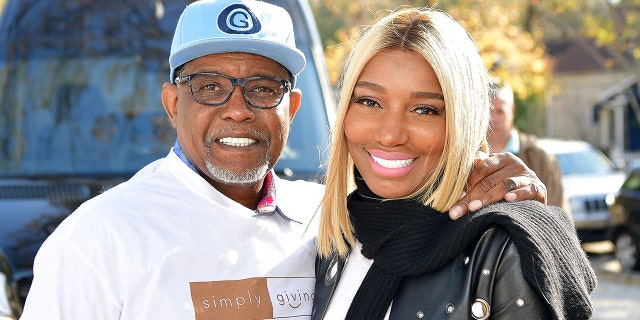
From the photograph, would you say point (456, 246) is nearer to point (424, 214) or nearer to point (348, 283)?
point (424, 214)

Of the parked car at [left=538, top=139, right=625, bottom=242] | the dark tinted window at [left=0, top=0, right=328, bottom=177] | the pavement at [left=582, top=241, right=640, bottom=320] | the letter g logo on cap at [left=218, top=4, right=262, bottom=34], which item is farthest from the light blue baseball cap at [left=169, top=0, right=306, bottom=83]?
the parked car at [left=538, top=139, right=625, bottom=242]

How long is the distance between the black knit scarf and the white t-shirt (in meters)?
0.32

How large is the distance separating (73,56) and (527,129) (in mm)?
27453

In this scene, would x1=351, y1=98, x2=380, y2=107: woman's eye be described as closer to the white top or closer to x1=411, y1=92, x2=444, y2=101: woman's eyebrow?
x1=411, y1=92, x2=444, y2=101: woman's eyebrow

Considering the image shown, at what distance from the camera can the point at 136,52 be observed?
17.6 feet

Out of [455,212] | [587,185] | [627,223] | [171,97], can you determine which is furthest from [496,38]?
[455,212]

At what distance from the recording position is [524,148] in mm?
7207

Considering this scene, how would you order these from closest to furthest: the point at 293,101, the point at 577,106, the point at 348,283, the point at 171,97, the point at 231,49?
the point at 348,283 → the point at 231,49 → the point at 171,97 → the point at 293,101 → the point at 577,106

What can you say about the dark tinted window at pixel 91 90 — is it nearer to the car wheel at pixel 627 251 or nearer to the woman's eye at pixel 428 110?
the woman's eye at pixel 428 110

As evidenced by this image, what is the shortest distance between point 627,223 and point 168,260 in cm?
1013

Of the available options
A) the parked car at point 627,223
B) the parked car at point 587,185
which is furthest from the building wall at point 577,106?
the parked car at point 627,223

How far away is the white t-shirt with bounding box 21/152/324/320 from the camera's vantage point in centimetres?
261

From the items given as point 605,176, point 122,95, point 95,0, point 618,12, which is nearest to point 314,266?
point 122,95

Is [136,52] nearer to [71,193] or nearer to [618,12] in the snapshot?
[71,193]
